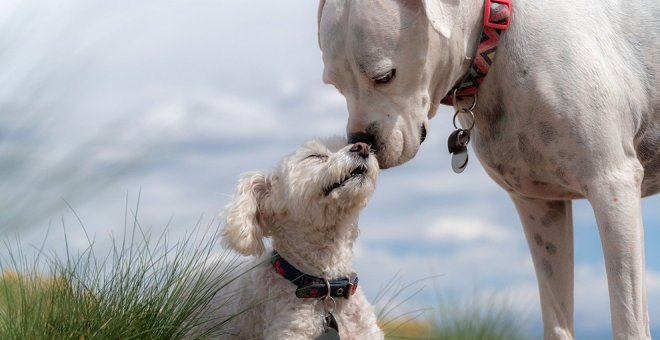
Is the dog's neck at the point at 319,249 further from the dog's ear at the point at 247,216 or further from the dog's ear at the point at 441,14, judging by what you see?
the dog's ear at the point at 441,14

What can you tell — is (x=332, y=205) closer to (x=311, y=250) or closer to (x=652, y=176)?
(x=311, y=250)

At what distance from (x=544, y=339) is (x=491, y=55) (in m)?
1.72

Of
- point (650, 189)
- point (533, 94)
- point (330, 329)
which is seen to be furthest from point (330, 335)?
point (650, 189)

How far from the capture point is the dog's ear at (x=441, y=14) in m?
4.55

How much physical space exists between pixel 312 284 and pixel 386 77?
3.42 ft

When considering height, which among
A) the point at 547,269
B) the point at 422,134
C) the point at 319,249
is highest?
the point at 422,134

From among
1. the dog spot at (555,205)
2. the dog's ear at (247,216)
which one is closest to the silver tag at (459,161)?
the dog spot at (555,205)

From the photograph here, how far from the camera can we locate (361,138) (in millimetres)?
4695

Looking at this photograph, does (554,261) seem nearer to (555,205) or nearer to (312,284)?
(555,205)

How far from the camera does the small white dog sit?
434 centimetres

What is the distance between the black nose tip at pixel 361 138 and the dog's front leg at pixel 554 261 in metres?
1.25

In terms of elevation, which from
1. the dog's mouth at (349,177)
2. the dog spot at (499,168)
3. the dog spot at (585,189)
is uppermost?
the dog's mouth at (349,177)

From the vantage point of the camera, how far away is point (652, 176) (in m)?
5.46

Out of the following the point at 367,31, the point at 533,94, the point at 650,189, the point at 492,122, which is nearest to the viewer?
the point at 367,31
